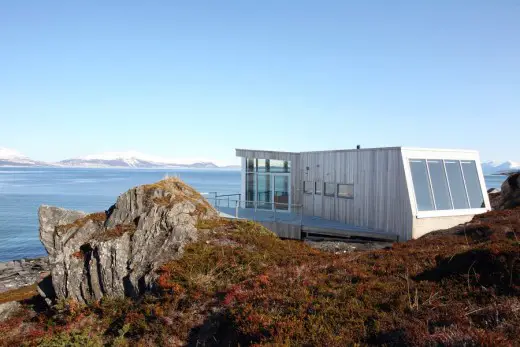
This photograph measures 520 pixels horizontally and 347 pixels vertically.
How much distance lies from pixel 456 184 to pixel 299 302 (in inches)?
583

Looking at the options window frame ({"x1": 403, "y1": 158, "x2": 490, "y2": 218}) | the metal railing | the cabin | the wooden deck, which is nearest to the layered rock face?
the wooden deck

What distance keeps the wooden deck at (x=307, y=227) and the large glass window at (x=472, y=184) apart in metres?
5.42

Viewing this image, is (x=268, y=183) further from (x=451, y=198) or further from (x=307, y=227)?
(x=451, y=198)

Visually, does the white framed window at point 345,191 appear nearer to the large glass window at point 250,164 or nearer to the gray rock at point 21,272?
the large glass window at point 250,164

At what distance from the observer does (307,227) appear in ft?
69.0

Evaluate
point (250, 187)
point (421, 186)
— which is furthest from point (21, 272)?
point (421, 186)

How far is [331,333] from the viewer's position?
6648mm

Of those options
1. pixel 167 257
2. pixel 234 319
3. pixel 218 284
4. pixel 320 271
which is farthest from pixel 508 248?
pixel 167 257

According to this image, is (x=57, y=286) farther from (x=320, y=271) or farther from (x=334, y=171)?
(x=334, y=171)

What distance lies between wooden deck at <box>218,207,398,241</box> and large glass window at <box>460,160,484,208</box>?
5.42m

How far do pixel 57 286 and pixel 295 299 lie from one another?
797 cm

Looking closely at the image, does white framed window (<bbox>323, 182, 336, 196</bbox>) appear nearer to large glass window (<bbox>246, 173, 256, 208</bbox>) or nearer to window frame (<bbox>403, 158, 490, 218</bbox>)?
window frame (<bbox>403, 158, 490, 218</bbox>)

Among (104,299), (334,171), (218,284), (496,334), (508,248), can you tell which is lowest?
(104,299)

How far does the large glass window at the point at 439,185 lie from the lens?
60.8ft
